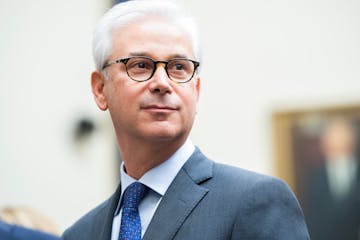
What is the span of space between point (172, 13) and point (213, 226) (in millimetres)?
807

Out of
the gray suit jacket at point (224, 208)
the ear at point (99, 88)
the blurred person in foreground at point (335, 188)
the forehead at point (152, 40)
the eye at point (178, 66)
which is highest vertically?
the forehead at point (152, 40)

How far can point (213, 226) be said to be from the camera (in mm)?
2197

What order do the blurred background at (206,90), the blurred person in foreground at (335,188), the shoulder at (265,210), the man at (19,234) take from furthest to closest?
the blurred background at (206,90) < the blurred person in foreground at (335,188) < the man at (19,234) < the shoulder at (265,210)

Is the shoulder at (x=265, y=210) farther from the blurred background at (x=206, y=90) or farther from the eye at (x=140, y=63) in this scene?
the blurred background at (x=206, y=90)

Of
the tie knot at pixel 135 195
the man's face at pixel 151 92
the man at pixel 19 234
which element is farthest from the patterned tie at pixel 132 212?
the man at pixel 19 234

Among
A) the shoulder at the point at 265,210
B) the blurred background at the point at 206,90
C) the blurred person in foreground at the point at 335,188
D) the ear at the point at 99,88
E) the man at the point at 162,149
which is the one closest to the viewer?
the shoulder at the point at 265,210

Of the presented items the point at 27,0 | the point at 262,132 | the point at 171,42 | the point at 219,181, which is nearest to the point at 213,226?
the point at 219,181

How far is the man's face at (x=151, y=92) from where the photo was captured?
2369 millimetres

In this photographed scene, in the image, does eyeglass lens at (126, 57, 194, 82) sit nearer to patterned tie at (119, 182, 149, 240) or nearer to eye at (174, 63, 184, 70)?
eye at (174, 63, 184, 70)

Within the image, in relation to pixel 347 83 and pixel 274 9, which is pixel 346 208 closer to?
pixel 347 83

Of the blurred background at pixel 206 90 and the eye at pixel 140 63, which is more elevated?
the eye at pixel 140 63

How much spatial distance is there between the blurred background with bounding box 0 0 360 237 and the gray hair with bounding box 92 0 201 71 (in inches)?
175

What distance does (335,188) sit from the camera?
22.5 ft

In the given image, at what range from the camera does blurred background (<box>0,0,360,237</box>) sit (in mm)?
6844
